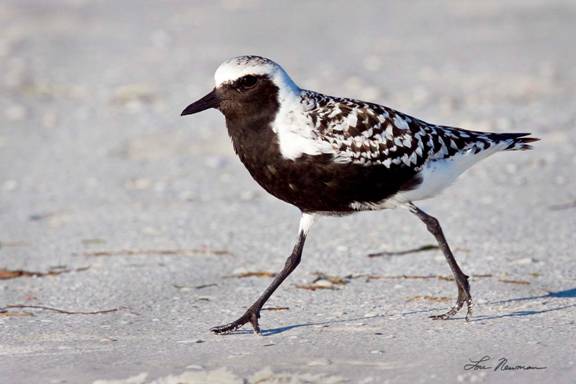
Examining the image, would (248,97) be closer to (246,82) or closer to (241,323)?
(246,82)

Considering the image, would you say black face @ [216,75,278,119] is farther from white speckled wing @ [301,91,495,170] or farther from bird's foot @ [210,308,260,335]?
bird's foot @ [210,308,260,335]

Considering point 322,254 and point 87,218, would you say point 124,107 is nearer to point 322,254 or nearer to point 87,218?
point 87,218

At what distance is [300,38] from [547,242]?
943 cm

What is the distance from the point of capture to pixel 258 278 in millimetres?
6742

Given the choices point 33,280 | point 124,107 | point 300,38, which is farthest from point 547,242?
point 300,38

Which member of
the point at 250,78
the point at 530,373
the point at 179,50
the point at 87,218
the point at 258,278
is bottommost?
the point at 530,373

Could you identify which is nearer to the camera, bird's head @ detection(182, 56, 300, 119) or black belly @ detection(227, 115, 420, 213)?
black belly @ detection(227, 115, 420, 213)

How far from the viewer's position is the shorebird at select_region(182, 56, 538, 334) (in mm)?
5578

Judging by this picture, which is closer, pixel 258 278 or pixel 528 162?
pixel 258 278

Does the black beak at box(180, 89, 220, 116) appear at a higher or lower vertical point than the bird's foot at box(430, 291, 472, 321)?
higher

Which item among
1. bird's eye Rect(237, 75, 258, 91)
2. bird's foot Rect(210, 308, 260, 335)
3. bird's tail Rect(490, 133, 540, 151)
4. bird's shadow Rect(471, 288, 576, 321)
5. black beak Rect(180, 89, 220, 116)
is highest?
bird's eye Rect(237, 75, 258, 91)
